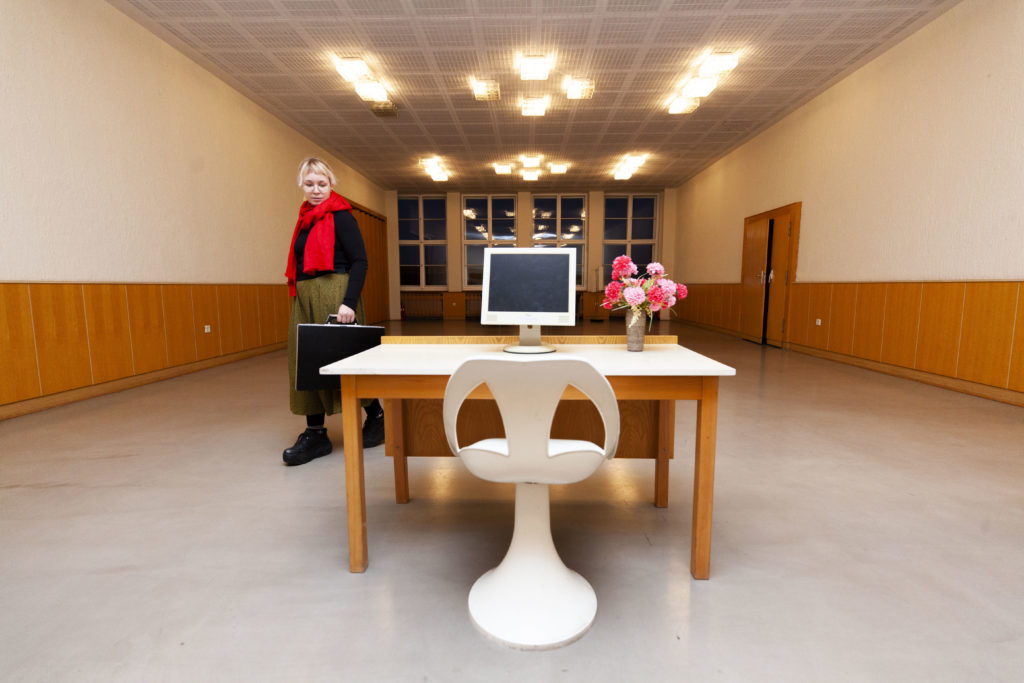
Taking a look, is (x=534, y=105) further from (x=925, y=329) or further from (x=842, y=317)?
(x=925, y=329)

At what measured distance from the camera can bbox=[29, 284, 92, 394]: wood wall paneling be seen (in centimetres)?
349

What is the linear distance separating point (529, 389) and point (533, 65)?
520 cm

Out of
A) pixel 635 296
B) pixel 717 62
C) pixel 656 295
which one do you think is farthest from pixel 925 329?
pixel 635 296

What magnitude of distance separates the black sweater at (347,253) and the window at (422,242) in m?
11.0

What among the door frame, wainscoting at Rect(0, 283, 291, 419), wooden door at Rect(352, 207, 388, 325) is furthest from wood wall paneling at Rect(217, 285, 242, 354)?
the door frame

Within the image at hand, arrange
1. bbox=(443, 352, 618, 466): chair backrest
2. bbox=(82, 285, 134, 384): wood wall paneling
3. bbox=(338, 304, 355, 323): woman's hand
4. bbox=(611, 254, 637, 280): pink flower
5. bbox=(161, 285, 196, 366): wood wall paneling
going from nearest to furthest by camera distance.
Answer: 1. bbox=(443, 352, 618, 466): chair backrest
2. bbox=(611, 254, 637, 280): pink flower
3. bbox=(338, 304, 355, 323): woman's hand
4. bbox=(82, 285, 134, 384): wood wall paneling
5. bbox=(161, 285, 196, 366): wood wall paneling

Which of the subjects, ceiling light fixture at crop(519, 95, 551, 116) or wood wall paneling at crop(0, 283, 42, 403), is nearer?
wood wall paneling at crop(0, 283, 42, 403)

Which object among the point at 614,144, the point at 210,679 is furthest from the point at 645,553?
the point at 614,144

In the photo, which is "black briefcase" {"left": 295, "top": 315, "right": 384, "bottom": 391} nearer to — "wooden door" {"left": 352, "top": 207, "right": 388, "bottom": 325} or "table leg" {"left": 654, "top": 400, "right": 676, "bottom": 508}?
"table leg" {"left": 654, "top": 400, "right": 676, "bottom": 508}

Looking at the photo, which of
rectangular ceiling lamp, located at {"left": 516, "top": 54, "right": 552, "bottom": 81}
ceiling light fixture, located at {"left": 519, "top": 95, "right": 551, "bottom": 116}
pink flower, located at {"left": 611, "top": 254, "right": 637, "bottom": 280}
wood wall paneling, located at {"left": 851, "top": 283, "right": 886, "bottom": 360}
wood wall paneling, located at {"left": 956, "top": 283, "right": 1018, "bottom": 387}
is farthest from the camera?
ceiling light fixture, located at {"left": 519, "top": 95, "right": 551, "bottom": 116}

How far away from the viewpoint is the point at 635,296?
1.71 m

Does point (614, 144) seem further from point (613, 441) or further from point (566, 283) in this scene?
point (613, 441)

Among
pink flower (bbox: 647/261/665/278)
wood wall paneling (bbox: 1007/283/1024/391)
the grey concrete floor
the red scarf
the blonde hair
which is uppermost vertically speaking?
the blonde hair

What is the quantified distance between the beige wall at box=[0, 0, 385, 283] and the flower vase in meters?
4.27
